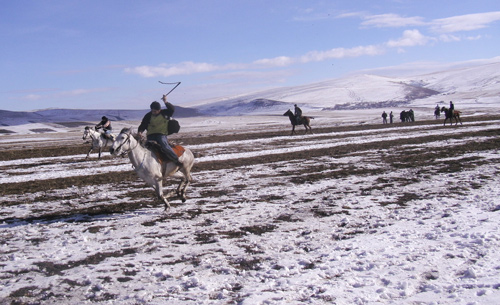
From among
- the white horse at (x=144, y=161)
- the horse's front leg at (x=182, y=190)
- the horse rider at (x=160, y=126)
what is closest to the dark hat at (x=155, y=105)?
the horse rider at (x=160, y=126)

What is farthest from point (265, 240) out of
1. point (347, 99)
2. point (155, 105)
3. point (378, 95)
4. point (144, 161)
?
point (378, 95)

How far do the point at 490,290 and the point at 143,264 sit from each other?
14.9 ft

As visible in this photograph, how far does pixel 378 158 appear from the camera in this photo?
1773 cm

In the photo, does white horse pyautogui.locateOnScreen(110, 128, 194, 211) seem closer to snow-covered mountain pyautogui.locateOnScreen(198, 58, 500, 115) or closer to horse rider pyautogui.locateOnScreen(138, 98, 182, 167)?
horse rider pyautogui.locateOnScreen(138, 98, 182, 167)

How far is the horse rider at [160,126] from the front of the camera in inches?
391

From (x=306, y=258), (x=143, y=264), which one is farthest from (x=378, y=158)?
(x=143, y=264)

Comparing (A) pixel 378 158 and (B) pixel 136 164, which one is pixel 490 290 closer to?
(B) pixel 136 164

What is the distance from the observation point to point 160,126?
10117mm

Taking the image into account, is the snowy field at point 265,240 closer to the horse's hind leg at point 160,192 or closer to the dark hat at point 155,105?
the horse's hind leg at point 160,192

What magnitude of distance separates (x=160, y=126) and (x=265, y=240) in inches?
159

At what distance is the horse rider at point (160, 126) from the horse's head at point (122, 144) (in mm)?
631

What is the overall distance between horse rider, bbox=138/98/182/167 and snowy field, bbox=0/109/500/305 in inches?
51.2

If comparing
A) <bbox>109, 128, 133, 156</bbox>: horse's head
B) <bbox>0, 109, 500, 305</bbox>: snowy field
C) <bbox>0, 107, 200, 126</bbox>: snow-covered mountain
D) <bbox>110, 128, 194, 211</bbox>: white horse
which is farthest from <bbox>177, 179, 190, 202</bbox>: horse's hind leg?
<bbox>0, 107, 200, 126</bbox>: snow-covered mountain

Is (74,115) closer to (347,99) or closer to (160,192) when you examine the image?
(347,99)
